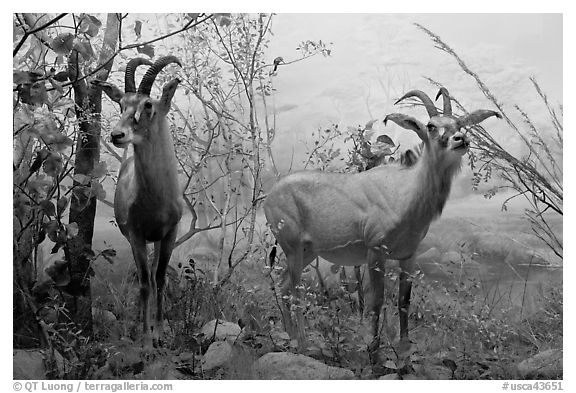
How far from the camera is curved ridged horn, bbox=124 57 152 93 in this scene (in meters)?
4.23

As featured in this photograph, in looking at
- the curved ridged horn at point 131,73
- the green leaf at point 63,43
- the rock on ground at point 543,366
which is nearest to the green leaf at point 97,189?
the curved ridged horn at point 131,73

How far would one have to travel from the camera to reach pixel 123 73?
181 inches

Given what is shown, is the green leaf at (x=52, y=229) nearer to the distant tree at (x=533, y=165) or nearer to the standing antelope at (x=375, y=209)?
the standing antelope at (x=375, y=209)

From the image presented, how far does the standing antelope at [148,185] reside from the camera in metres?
4.18

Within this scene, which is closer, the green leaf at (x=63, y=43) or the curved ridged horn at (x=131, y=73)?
the green leaf at (x=63, y=43)

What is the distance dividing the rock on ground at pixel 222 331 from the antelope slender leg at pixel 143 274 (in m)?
0.30

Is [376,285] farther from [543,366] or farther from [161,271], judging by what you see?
[161,271]

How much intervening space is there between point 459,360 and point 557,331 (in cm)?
58

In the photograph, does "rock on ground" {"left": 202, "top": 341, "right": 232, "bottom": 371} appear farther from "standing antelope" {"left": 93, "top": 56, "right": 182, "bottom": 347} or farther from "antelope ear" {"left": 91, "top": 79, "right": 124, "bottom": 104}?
"antelope ear" {"left": 91, "top": 79, "right": 124, "bottom": 104}

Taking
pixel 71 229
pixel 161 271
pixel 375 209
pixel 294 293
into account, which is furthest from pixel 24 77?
pixel 375 209

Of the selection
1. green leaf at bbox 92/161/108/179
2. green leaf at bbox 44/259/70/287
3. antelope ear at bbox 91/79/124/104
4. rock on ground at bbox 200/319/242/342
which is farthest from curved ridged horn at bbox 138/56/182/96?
rock on ground at bbox 200/319/242/342

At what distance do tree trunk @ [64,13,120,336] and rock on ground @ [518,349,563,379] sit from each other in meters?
2.29
